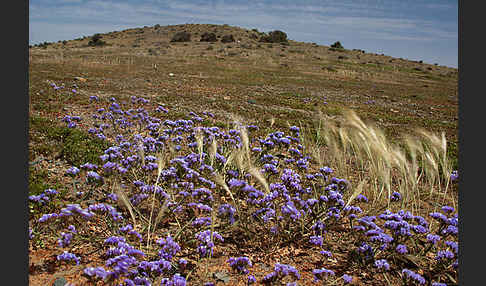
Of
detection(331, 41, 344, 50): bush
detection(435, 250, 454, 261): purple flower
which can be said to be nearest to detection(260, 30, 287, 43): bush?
detection(331, 41, 344, 50): bush

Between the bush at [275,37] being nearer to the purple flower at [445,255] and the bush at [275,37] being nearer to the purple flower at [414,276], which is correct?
the purple flower at [445,255]

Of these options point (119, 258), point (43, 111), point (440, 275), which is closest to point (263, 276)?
point (119, 258)

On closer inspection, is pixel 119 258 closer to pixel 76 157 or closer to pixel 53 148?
pixel 76 157

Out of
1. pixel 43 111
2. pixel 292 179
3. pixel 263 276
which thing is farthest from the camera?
pixel 43 111

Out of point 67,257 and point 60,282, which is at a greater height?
point 67,257

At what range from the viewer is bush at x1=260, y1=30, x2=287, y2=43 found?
63.7 metres

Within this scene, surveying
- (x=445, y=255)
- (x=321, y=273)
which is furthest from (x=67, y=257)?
(x=445, y=255)

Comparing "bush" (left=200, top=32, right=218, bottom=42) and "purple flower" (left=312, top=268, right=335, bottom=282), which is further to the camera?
"bush" (left=200, top=32, right=218, bottom=42)

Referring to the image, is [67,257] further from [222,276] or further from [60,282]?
[222,276]

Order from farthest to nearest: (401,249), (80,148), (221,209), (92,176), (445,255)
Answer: (80,148) → (92,176) → (221,209) → (401,249) → (445,255)

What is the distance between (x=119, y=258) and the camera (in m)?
2.83

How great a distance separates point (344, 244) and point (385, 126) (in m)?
Result: 8.46

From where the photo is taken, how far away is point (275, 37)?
64438 mm

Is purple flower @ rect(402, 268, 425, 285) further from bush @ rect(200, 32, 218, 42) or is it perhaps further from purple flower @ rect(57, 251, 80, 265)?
bush @ rect(200, 32, 218, 42)
